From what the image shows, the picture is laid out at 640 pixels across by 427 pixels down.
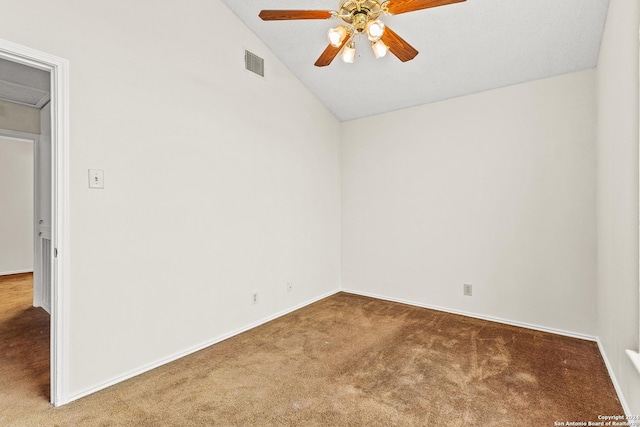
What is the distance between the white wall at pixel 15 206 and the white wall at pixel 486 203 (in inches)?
224

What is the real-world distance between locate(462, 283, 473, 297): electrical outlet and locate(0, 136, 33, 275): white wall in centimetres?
709

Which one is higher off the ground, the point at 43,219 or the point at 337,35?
the point at 337,35

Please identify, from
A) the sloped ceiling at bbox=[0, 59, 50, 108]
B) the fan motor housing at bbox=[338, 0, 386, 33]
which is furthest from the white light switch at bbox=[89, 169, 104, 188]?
the fan motor housing at bbox=[338, 0, 386, 33]

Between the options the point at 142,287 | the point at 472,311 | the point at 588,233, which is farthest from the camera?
the point at 472,311

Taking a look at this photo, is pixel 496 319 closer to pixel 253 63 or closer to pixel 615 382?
pixel 615 382

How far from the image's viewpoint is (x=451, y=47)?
2.71m

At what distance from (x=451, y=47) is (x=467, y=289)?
2395 mm

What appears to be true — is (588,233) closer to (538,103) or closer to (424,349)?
(538,103)

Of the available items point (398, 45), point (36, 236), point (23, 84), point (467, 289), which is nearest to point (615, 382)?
point (467, 289)

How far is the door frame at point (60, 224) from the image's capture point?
1.81 meters

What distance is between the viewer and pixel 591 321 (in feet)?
8.82

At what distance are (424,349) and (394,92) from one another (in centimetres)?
263

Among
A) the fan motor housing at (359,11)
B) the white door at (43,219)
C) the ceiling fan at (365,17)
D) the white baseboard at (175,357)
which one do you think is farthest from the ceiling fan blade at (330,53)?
the white door at (43,219)

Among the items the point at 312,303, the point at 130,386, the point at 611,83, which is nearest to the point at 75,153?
the point at 130,386
